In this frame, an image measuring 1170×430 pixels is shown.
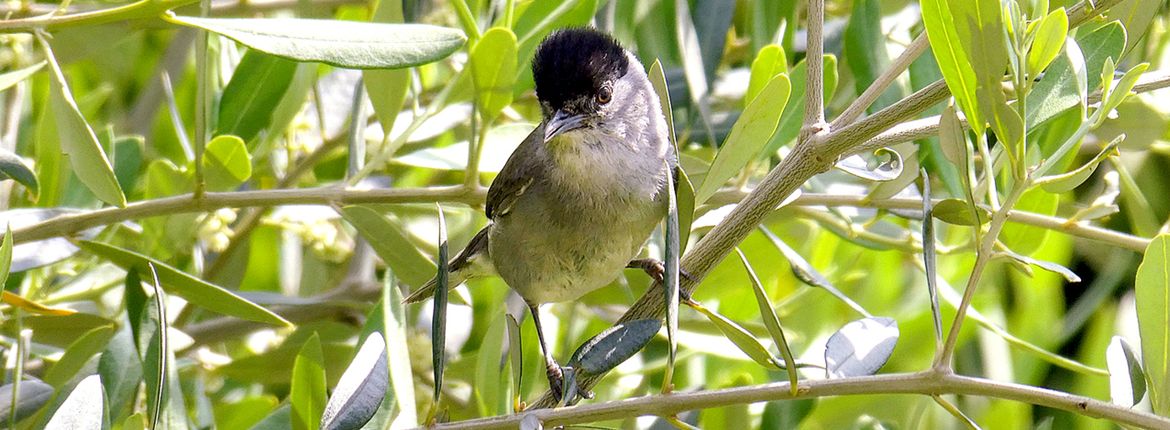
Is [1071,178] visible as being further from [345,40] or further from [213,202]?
[213,202]

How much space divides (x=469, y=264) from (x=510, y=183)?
0.34 metres

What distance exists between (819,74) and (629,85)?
1070mm

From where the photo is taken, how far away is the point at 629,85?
313cm

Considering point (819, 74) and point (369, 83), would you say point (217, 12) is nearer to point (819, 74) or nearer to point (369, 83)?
point (369, 83)

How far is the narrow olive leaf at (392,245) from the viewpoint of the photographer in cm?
264

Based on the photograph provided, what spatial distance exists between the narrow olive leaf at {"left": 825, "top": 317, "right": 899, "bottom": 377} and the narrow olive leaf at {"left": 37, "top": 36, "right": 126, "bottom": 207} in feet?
4.49

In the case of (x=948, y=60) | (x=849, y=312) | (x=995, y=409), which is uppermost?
(x=948, y=60)

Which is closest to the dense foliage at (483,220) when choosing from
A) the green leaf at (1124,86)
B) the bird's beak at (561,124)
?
the green leaf at (1124,86)

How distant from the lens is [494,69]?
2525 mm

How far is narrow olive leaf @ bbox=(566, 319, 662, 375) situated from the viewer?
197 cm

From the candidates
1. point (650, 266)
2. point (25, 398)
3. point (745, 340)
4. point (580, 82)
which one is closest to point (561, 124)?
point (580, 82)

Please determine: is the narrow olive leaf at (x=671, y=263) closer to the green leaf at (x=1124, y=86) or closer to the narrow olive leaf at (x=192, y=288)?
the green leaf at (x=1124, y=86)

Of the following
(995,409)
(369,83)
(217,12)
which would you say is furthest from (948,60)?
(217,12)

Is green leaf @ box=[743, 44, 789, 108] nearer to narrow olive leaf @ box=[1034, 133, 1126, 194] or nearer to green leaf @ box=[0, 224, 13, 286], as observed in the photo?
narrow olive leaf @ box=[1034, 133, 1126, 194]
